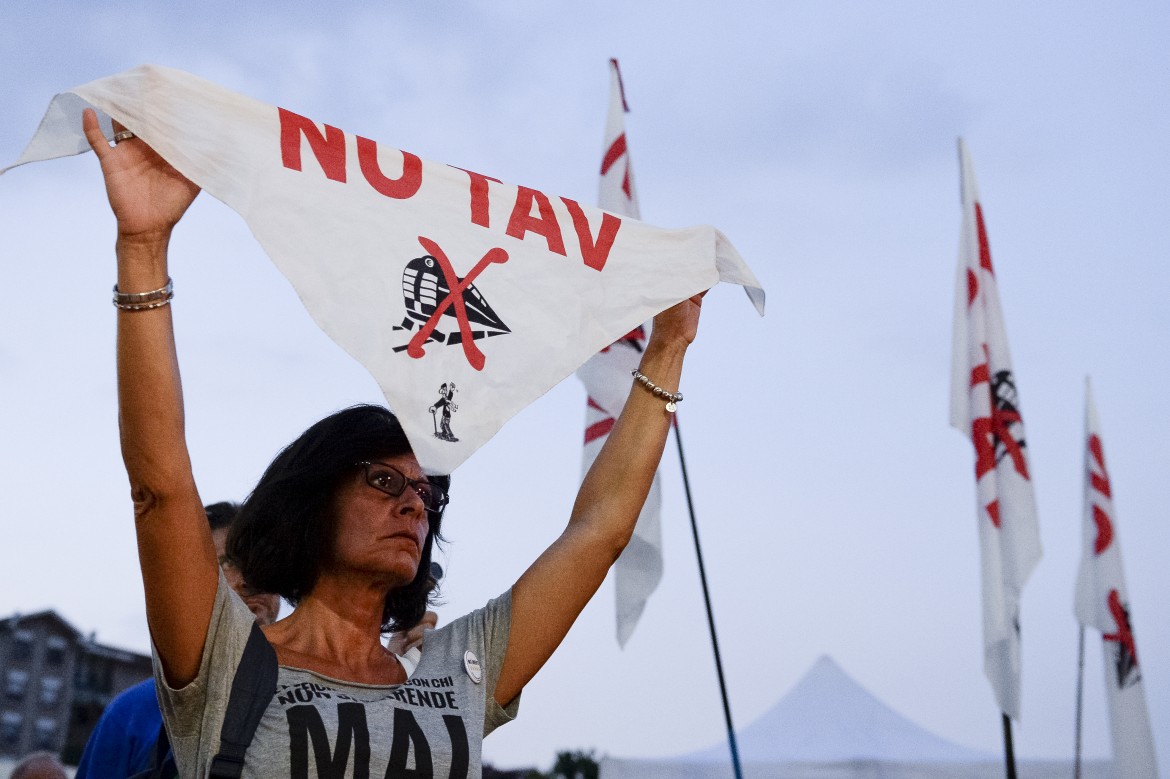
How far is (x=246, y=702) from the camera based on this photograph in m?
2.21

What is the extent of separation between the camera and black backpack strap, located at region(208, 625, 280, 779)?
7.00ft

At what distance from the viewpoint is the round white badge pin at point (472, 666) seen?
2.52 metres

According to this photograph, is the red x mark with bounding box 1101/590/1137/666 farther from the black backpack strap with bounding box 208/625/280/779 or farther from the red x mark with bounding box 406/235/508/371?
the black backpack strap with bounding box 208/625/280/779

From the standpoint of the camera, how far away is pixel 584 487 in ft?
9.55

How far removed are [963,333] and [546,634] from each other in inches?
253

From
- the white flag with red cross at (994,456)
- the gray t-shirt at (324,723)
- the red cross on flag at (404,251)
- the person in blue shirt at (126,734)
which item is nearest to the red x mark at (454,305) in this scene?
the red cross on flag at (404,251)

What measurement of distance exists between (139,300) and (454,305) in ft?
1.87

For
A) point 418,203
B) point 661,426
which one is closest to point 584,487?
point 661,426

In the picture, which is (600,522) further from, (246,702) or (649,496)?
(649,496)

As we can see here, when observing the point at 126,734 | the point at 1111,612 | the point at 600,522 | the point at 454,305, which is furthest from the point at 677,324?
the point at 1111,612

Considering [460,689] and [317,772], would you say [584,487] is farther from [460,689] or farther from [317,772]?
[317,772]

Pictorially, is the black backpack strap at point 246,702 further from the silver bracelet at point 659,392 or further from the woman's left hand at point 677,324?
the woman's left hand at point 677,324

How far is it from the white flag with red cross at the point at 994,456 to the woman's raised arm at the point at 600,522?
531cm

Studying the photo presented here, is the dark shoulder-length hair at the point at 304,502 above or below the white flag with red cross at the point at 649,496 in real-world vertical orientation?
below
